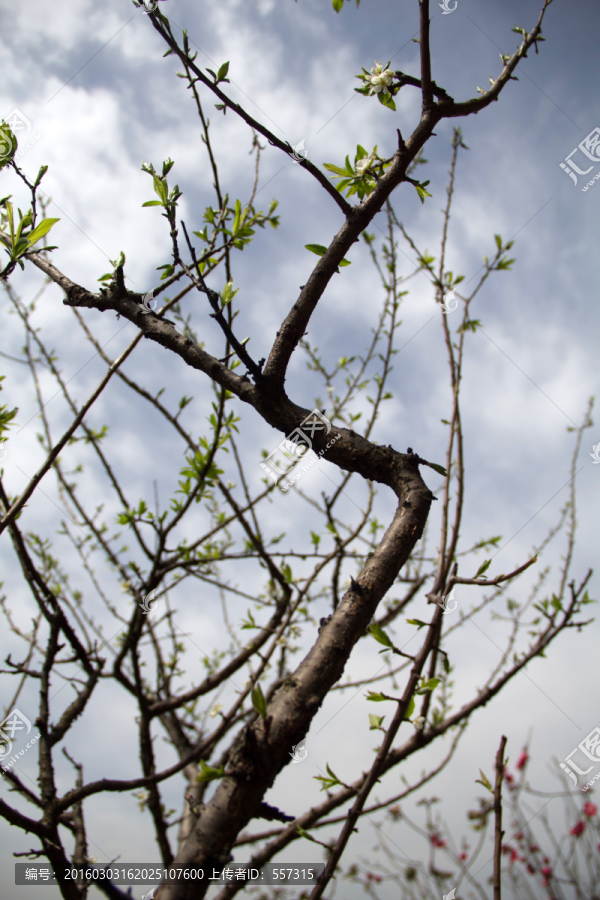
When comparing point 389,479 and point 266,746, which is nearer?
point 266,746

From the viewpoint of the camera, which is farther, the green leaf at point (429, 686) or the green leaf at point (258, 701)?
the green leaf at point (429, 686)

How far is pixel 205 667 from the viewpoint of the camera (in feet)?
10.1

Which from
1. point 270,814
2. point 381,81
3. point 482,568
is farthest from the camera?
point 381,81

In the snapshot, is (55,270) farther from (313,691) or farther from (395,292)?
(395,292)

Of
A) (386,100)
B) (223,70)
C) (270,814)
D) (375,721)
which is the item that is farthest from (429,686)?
(223,70)

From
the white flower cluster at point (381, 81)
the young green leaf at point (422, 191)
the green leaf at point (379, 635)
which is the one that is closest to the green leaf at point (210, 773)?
the green leaf at point (379, 635)

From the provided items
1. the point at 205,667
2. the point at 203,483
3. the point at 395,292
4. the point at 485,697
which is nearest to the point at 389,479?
the point at 203,483

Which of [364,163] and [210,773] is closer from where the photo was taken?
[210,773]

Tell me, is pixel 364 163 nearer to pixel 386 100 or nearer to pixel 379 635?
pixel 386 100

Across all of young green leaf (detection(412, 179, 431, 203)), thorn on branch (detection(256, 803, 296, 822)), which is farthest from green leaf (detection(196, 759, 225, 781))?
young green leaf (detection(412, 179, 431, 203))

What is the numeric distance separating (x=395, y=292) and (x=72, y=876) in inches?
111

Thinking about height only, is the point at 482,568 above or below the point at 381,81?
below

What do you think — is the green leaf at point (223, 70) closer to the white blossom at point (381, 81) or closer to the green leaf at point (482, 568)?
the white blossom at point (381, 81)

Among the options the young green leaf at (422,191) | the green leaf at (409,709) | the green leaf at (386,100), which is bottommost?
the green leaf at (409,709)
